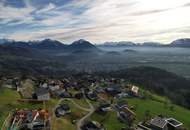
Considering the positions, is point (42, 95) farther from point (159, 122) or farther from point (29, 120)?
point (159, 122)

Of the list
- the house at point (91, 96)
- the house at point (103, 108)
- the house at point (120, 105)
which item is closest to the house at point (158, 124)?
the house at point (103, 108)

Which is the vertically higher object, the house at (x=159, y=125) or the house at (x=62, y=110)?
the house at (x=62, y=110)

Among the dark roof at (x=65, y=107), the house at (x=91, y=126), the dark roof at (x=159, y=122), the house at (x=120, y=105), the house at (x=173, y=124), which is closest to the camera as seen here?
the house at (x=91, y=126)

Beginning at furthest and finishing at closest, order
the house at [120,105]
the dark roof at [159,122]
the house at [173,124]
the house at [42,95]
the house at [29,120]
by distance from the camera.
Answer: the house at [120,105] < the house at [42,95] < the house at [173,124] < the dark roof at [159,122] < the house at [29,120]

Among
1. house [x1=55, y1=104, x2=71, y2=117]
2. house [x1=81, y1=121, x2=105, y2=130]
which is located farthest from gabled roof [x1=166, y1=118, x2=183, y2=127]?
house [x1=55, y1=104, x2=71, y2=117]

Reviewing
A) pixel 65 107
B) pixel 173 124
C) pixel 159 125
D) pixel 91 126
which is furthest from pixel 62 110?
pixel 173 124

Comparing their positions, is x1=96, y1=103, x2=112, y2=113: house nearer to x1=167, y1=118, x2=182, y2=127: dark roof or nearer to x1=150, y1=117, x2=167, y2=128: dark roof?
x1=150, y1=117, x2=167, y2=128: dark roof

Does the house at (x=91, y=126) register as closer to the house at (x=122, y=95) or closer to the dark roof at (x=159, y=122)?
the dark roof at (x=159, y=122)

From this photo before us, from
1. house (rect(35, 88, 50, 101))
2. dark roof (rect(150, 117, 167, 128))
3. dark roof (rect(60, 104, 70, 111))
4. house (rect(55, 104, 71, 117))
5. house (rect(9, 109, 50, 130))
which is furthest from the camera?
house (rect(35, 88, 50, 101))

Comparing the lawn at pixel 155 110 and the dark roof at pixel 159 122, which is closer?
the dark roof at pixel 159 122
